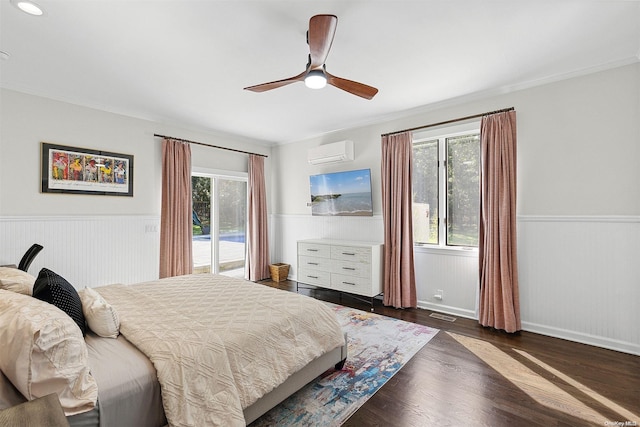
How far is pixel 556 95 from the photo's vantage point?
3037mm

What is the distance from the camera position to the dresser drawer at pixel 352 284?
3979 mm

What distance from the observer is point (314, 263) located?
4555mm

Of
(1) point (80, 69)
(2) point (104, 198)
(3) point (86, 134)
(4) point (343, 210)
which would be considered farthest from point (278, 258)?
(1) point (80, 69)

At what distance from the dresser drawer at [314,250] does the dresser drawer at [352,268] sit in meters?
0.21

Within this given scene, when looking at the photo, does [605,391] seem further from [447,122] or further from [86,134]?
[86,134]

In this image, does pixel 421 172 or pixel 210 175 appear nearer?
pixel 421 172

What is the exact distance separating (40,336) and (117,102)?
333 cm

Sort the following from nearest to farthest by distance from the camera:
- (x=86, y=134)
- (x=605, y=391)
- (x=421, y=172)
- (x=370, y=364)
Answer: (x=605, y=391) → (x=370, y=364) → (x=86, y=134) → (x=421, y=172)

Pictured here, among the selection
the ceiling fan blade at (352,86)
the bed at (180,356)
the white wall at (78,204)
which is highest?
the ceiling fan blade at (352,86)

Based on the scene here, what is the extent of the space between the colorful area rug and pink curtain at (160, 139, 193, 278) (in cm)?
250

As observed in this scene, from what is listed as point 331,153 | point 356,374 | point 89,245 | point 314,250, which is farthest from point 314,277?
point 89,245

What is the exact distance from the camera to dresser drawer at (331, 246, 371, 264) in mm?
3995

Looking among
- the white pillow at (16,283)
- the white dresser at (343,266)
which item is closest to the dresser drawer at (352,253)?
the white dresser at (343,266)

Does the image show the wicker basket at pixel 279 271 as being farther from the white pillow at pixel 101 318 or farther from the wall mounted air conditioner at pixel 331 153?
the white pillow at pixel 101 318
